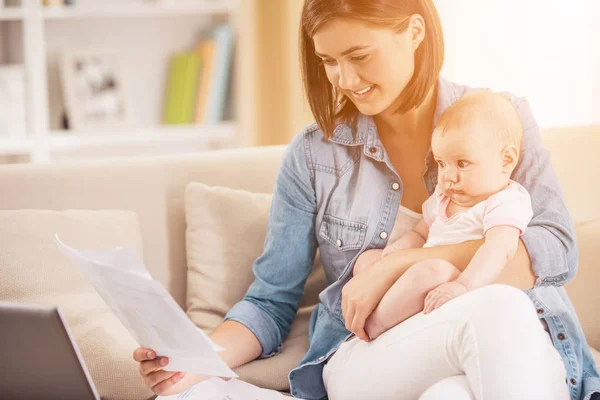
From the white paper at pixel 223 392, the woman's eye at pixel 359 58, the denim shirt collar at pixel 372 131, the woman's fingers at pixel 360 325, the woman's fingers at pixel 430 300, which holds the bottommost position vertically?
the white paper at pixel 223 392

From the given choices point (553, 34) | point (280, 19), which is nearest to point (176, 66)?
point (280, 19)

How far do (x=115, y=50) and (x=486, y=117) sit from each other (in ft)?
7.04

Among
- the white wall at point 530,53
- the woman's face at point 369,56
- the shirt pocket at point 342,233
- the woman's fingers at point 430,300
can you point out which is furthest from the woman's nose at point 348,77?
the white wall at point 530,53

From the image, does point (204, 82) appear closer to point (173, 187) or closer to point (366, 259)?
point (173, 187)

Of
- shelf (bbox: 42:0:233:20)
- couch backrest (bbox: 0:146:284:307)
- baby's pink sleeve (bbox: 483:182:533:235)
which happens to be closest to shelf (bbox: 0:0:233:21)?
shelf (bbox: 42:0:233:20)

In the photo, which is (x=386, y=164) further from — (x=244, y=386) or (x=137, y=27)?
(x=137, y=27)

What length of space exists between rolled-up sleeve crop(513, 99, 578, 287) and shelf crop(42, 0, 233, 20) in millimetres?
2067

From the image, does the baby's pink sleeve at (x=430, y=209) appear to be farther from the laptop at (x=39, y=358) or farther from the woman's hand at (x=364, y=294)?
the laptop at (x=39, y=358)

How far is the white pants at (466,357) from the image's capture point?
875mm

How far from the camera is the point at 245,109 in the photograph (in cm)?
296

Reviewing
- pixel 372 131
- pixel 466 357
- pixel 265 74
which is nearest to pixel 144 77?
pixel 265 74

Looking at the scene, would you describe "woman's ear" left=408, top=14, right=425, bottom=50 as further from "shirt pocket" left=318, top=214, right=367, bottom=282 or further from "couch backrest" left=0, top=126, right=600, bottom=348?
"couch backrest" left=0, top=126, right=600, bottom=348

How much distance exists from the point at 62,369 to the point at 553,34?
1677 millimetres

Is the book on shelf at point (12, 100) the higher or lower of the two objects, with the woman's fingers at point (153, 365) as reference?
higher
